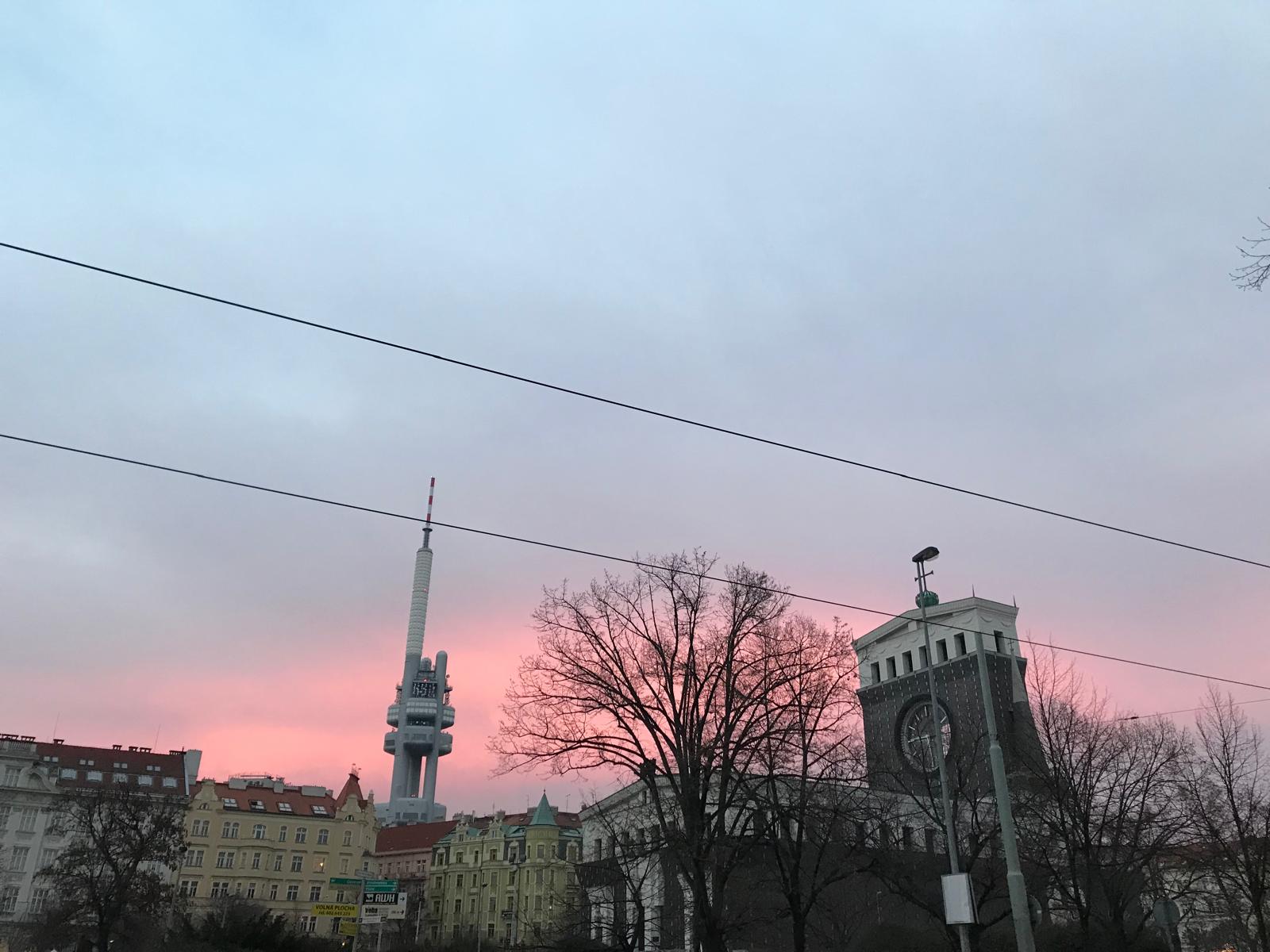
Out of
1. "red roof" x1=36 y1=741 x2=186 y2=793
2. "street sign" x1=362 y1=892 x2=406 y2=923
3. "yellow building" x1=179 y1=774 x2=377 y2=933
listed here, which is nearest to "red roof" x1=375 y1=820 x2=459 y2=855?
"yellow building" x1=179 y1=774 x2=377 y2=933

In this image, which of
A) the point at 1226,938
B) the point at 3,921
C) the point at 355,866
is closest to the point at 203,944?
the point at 3,921

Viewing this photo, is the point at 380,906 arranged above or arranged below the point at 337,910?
above

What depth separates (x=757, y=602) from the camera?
2756 centimetres

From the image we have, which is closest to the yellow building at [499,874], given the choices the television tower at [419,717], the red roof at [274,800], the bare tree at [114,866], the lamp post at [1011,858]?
the red roof at [274,800]

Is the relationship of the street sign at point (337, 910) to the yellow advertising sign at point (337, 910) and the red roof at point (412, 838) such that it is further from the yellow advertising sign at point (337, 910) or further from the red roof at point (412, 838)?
the red roof at point (412, 838)

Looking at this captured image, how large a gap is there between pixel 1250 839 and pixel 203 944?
48.7 m

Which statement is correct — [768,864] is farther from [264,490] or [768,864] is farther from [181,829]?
[181,829]

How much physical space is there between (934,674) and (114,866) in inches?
2069

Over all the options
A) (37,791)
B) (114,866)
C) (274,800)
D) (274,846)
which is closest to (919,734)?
(114,866)

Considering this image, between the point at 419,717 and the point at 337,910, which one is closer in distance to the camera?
the point at 337,910

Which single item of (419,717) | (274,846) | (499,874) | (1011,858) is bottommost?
(1011,858)

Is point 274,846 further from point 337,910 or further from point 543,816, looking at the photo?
point 337,910

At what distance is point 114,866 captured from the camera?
167 ft

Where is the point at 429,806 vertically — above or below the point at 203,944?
above
